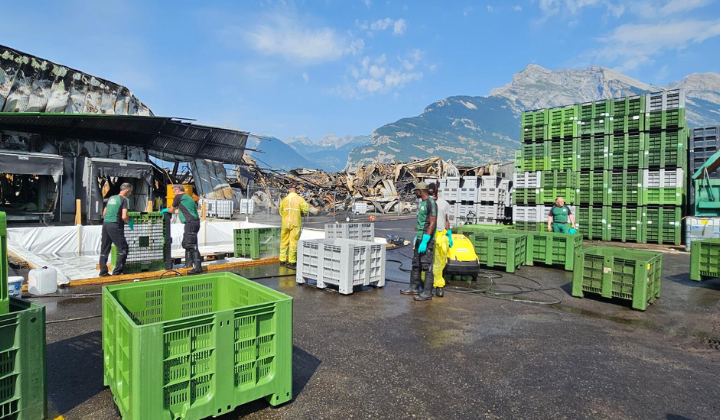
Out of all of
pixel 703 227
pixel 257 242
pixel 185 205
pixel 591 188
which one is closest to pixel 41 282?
pixel 185 205

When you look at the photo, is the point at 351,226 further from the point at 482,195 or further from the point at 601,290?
the point at 482,195

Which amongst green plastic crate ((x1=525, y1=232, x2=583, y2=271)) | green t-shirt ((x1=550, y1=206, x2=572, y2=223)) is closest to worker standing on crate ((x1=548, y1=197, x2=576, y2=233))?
green t-shirt ((x1=550, y1=206, x2=572, y2=223))

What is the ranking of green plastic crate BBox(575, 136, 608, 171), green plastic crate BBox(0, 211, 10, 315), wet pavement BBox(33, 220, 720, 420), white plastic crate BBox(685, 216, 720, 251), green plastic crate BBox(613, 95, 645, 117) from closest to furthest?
green plastic crate BBox(0, 211, 10, 315) → wet pavement BBox(33, 220, 720, 420) → white plastic crate BBox(685, 216, 720, 251) → green plastic crate BBox(613, 95, 645, 117) → green plastic crate BBox(575, 136, 608, 171)

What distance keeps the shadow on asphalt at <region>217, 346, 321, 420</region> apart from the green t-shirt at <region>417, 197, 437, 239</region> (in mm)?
3506

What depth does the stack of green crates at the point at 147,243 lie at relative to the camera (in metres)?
9.08

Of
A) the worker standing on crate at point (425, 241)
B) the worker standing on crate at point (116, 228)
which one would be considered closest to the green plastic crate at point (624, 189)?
the worker standing on crate at point (425, 241)

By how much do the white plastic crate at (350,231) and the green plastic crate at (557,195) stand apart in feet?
33.0

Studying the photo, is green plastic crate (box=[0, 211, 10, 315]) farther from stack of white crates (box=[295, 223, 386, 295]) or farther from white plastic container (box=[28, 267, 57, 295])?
stack of white crates (box=[295, 223, 386, 295])

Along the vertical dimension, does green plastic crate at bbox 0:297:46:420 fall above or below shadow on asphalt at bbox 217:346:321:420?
above

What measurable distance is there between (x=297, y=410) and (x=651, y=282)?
7093mm

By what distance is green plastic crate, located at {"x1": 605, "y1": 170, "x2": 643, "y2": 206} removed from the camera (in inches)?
644

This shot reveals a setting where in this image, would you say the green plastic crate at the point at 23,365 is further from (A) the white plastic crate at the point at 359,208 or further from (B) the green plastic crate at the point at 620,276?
(A) the white plastic crate at the point at 359,208

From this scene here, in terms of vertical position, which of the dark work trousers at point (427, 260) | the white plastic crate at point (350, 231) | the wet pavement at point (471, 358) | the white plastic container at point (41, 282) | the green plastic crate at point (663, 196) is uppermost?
the green plastic crate at point (663, 196)

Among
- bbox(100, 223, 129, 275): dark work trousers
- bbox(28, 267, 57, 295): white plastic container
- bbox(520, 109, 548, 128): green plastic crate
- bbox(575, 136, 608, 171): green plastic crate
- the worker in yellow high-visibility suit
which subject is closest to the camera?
bbox(28, 267, 57, 295): white plastic container
